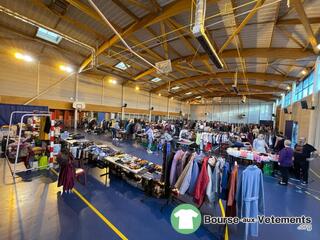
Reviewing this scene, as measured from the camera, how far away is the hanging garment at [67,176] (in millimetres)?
3775

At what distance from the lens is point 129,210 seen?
3285mm

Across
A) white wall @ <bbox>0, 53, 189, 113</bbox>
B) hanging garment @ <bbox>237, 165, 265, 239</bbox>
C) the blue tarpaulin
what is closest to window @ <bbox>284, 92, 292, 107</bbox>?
white wall @ <bbox>0, 53, 189, 113</bbox>

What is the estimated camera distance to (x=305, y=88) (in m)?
11.5

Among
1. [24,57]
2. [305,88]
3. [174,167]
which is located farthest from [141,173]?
[305,88]

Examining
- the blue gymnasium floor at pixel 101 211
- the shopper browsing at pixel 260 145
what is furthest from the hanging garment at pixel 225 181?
the shopper browsing at pixel 260 145

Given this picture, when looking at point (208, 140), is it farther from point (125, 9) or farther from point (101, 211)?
point (125, 9)

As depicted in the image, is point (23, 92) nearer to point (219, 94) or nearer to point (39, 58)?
point (39, 58)

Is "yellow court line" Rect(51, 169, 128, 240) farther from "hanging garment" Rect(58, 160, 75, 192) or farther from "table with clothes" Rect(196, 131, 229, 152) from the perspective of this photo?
"table with clothes" Rect(196, 131, 229, 152)

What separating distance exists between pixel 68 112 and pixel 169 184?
1498 cm

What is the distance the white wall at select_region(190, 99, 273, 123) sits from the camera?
2620cm

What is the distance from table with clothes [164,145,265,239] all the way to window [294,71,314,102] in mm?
11387

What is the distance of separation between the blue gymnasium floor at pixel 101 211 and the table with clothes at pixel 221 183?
0.59 meters

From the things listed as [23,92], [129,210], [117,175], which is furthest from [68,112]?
[129,210]

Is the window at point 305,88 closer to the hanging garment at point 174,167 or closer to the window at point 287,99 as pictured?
the window at point 287,99
